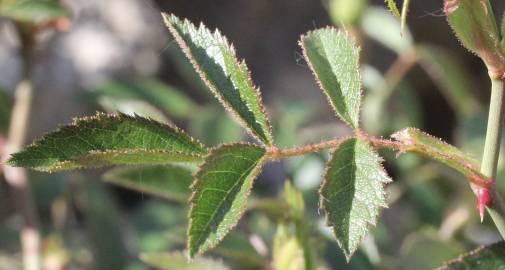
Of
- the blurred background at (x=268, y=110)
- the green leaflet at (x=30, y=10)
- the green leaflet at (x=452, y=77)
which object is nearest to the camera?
the green leaflet at (x=30, y=10)

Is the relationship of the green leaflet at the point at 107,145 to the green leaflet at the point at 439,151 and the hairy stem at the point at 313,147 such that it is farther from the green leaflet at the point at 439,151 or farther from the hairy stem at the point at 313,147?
the green leaflet at the point at 439,151

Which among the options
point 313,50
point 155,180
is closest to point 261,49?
point 155,180

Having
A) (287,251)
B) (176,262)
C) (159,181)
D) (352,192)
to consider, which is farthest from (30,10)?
(352,192)

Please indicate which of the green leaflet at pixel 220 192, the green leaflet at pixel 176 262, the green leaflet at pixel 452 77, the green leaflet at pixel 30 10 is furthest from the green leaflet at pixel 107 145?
the green leaflet at pixel 452 77

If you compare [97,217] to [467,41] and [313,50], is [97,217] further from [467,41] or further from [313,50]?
[467,41]

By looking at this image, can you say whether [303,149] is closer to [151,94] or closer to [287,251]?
[287,251]

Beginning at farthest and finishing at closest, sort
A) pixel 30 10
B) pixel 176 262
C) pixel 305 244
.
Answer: pixel 30 10 < pixel 176 262 < pixel 305 244
